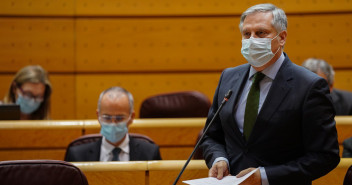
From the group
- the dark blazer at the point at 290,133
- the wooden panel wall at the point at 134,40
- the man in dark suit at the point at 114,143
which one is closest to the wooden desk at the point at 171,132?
the man in dark suit at the point at 114,143

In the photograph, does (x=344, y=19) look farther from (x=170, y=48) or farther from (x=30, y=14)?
(x=30, y=14)

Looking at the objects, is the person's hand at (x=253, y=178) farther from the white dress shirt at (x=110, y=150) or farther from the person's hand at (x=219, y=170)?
the white dress shirt at (x=110, y=150)

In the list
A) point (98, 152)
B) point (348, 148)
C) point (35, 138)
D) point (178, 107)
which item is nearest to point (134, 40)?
point (178, 107)

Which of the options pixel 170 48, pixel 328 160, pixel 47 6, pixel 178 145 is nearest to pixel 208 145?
pixel 328 160

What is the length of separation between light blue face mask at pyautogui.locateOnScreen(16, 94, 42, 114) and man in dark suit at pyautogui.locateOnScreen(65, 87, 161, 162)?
1.17 m

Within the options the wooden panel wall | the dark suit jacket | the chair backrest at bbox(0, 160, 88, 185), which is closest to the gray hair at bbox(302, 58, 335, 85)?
the dark suit jacket

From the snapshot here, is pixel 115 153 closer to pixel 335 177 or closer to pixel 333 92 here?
pixel 335 177

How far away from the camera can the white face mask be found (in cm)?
169

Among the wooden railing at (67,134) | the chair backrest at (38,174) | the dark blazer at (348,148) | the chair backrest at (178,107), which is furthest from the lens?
the chair backrest at (178,107)

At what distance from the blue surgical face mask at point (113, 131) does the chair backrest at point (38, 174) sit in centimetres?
100

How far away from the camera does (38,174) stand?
185 centimetres

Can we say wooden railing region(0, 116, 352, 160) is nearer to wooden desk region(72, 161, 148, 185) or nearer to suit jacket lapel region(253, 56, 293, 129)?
wooden desk region(72, 161, 148, 185)

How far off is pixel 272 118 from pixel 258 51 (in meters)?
0.25

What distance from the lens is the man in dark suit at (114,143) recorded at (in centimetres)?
284
